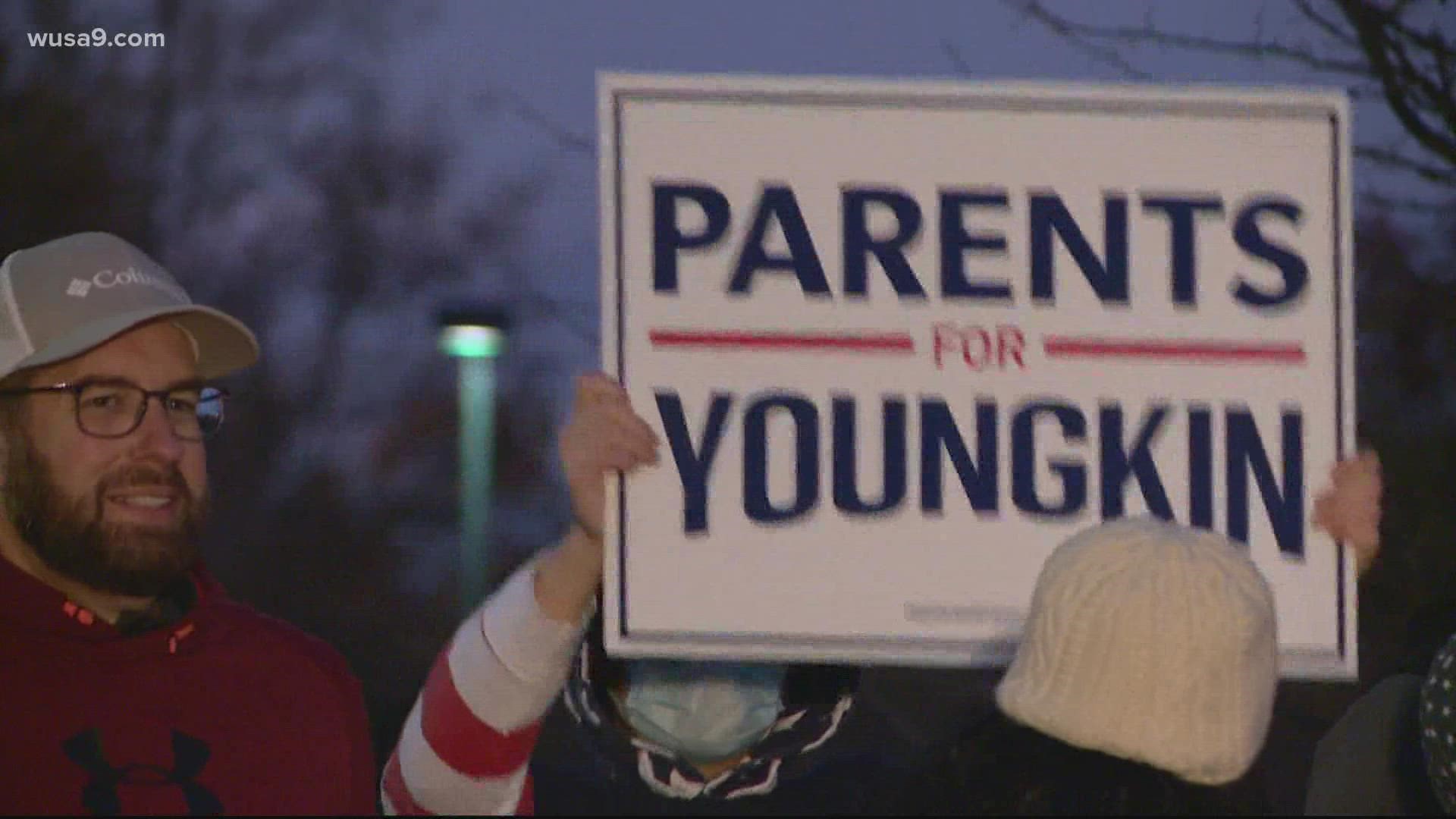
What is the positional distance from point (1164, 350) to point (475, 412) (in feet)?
13.1

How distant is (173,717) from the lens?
288cm

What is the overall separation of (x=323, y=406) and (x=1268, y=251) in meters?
7.03

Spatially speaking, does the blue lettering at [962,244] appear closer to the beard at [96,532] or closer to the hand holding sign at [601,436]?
the hand holding sign at [601,436]

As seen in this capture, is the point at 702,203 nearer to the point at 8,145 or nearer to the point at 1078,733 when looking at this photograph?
the point at 1078,733

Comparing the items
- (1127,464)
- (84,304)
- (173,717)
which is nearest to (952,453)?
(1127,464)

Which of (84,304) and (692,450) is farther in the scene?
(84,304)

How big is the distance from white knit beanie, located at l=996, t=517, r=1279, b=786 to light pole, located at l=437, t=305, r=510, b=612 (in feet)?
14.1

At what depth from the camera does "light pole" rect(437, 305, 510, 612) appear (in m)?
6.40

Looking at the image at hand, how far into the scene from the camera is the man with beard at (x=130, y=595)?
2.83m

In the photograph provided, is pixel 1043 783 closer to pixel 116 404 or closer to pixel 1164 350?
pixel 1164 350

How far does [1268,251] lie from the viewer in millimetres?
2773

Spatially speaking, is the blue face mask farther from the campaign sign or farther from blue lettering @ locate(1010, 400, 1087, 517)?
blue lettering @ locate(1010, 400, 1087, 517)

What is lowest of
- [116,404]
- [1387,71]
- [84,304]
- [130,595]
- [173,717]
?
[173,717]

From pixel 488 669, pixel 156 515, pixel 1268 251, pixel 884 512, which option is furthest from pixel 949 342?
pixel 156 515
